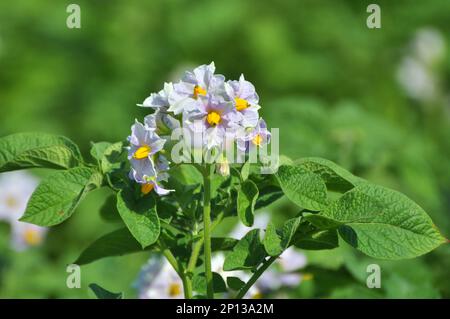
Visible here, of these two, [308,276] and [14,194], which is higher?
[14,194]

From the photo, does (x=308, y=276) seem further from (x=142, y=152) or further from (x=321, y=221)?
(x=142, y=152)

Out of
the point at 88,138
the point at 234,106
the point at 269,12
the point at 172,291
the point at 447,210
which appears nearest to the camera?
the point at 234,106

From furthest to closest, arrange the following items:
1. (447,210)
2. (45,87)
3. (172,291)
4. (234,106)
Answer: (45,87), (447,210), (172,291), (234,106)

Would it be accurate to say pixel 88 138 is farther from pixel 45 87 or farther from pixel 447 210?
pixel 447 210

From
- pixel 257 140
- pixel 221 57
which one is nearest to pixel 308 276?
pixel 257 140

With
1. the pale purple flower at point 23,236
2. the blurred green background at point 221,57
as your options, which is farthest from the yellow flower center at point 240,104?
the blurred green background at point 221,57
